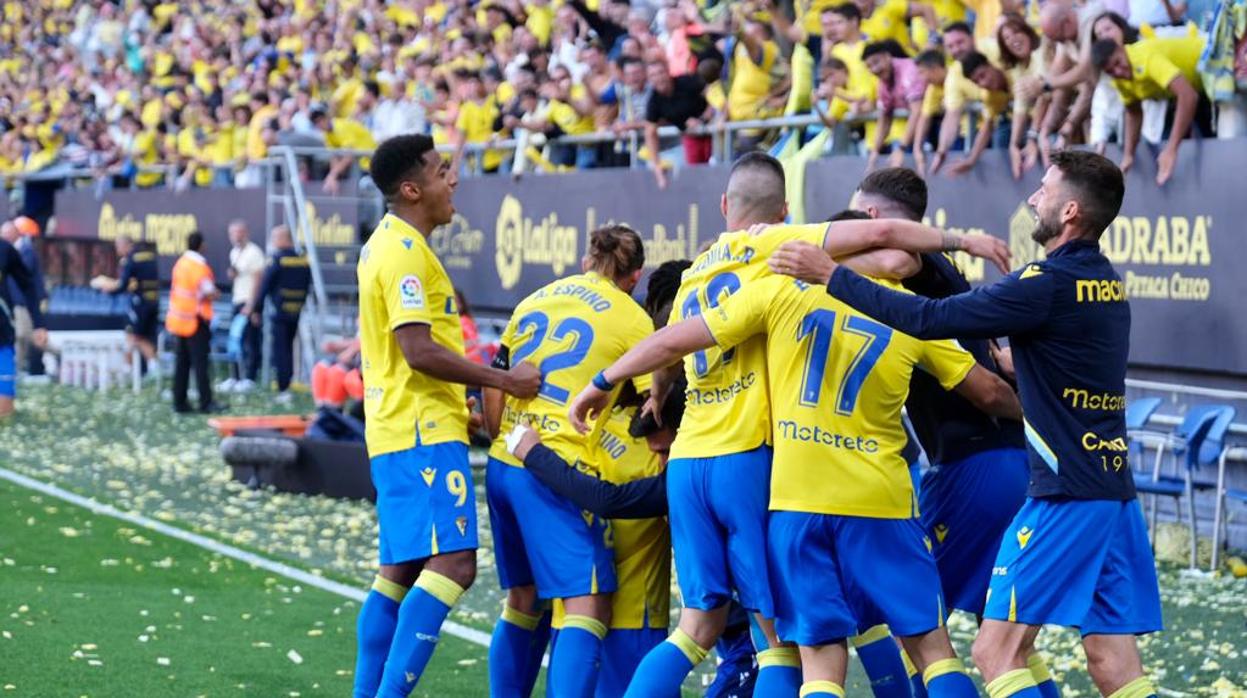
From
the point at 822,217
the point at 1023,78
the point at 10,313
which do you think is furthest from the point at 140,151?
the point at 1023,78

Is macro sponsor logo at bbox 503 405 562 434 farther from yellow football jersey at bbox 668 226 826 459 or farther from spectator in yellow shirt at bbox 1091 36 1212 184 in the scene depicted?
spectator in yellow shirt at bbox 1091 36 1212 184

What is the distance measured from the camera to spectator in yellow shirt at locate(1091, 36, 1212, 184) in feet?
37.9

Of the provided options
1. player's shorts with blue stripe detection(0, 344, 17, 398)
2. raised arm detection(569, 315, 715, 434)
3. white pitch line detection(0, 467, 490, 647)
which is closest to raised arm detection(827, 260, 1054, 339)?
raised arm detection(569, 315, 715, 434)

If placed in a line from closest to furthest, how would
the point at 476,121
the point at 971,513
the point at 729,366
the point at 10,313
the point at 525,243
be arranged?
the point at 729,366 < the point at 971,513 < the point at 10,313 < the point at 525,243 < the point at 476,121

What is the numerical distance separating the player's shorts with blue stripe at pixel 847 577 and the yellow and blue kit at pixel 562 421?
111 cm

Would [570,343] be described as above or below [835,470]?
above

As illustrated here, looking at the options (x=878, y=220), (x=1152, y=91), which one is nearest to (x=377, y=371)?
(x=878, y=220)

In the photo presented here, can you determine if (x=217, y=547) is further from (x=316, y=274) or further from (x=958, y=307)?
(x=316, y=274)

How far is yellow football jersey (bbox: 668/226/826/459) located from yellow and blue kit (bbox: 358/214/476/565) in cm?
114

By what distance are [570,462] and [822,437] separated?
4.27ft

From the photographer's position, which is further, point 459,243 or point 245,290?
point 245,290

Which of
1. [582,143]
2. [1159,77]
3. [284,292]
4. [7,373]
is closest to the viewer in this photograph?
[1159,77]

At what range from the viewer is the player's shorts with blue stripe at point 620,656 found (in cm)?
672

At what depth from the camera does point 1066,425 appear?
5.44 meters
